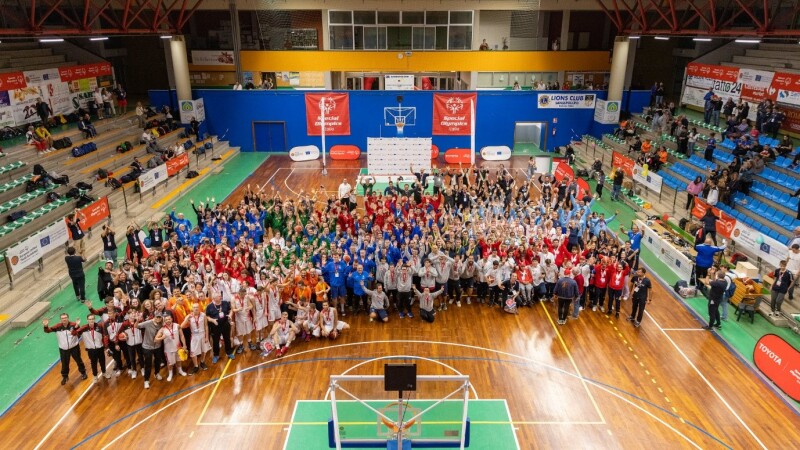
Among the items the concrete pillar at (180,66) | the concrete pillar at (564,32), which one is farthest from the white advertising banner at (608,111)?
the concrete pillar at (180,66)

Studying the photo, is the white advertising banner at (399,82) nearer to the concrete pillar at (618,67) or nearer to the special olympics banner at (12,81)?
the concrete pillar at (618,67)

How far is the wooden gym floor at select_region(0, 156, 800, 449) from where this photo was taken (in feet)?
30.8

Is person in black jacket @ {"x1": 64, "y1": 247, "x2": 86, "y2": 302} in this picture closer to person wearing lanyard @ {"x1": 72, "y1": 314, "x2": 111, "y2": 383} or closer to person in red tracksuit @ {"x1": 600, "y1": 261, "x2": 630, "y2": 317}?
person wearing lanyard @ {"x1": 72, "y1": 314, "x2": 111, "y2": 383}

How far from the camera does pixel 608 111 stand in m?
29.6

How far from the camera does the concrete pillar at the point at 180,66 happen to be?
93.9 feet

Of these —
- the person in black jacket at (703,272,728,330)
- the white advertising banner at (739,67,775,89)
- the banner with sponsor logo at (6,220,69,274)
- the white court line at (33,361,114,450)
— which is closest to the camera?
the white court line at (33,361,114,450)

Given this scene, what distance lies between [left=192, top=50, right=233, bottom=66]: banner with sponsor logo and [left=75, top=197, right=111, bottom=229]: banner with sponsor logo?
1858cm

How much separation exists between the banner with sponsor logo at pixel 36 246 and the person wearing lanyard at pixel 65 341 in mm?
4706

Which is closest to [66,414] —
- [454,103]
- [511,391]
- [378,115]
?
[511,391]

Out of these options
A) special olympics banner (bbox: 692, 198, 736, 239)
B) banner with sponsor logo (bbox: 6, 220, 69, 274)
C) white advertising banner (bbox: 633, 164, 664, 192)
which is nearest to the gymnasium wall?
white advertising banner (bbox: 633, 164, 664, 192)

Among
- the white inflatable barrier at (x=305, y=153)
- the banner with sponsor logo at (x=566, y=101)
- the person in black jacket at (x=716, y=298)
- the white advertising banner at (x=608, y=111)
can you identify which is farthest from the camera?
the banner with sponsor logo at (x=566, y=101)

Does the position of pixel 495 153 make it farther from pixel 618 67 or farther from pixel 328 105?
pixel 328 105

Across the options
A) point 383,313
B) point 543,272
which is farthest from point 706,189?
point 383,313

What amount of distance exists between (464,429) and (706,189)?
1453 cm
